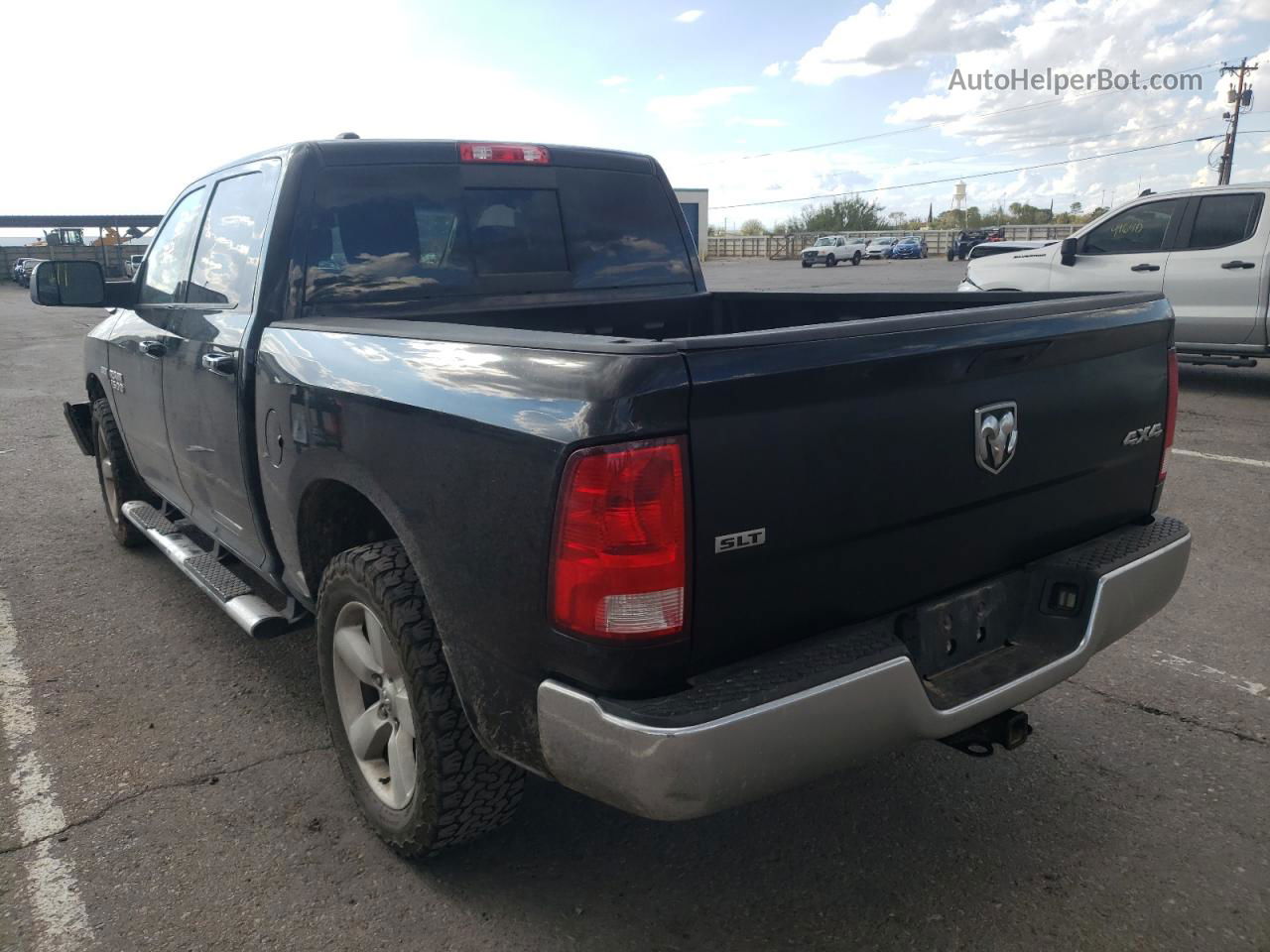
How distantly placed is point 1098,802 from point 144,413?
157 inches

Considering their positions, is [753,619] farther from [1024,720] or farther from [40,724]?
[40,724]

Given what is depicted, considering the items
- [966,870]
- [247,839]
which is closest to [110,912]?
[247,839]

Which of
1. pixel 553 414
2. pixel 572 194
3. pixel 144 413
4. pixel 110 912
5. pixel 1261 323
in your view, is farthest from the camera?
pixel 1261 323

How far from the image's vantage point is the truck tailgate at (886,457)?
198 centimetres

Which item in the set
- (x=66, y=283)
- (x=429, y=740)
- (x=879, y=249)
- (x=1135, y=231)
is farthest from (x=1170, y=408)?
(x=879, y=249)

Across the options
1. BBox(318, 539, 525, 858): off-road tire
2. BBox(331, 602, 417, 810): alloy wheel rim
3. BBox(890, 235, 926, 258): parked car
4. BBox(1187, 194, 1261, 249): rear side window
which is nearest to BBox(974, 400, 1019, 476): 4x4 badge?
BBox(318, 539, 525, 858): off-road tire

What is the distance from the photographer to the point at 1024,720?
8.34 ft

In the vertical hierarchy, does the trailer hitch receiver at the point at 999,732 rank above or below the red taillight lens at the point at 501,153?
below

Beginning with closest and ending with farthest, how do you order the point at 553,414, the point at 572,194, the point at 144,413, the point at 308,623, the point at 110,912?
the point at 553,414
the point at 110,912
the point at 308,623
the point at 572,194
the point at 144,413

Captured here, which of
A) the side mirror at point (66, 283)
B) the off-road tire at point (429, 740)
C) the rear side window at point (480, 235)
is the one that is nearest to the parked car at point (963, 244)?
the rear side window at point (480, 235)

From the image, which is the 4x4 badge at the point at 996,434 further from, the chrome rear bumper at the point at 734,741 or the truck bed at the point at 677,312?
the chrome rear bumper at the point at 734,741

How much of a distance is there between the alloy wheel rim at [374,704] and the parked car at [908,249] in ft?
192

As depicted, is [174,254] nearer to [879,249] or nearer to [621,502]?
[621,502]

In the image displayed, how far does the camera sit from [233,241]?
366cm
